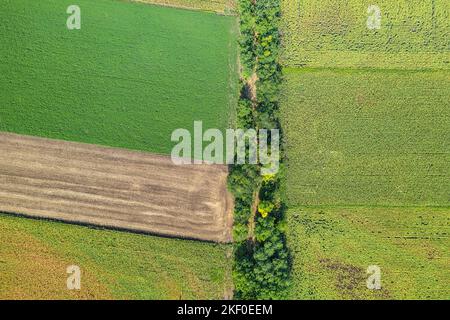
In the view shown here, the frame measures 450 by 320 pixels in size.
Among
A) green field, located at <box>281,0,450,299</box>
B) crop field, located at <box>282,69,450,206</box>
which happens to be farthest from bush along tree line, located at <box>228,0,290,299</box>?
crop field, located at <box>282,69,450,206</box>

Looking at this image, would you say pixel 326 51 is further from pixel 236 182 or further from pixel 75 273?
pixel 75 273

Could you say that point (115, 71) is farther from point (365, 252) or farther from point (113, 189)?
point (365, 252)

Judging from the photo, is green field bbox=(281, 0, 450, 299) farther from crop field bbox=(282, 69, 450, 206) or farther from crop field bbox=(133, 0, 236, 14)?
crop field bbox=(133, 0, 236, 14)

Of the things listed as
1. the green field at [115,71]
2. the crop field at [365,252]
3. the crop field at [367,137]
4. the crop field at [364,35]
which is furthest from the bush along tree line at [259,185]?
the crop field at [364,35]

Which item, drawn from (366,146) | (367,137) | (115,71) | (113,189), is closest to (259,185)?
(366,146)

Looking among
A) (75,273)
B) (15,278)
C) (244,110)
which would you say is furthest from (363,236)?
(15,278)

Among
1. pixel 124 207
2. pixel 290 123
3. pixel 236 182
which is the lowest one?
pixel 124 207
